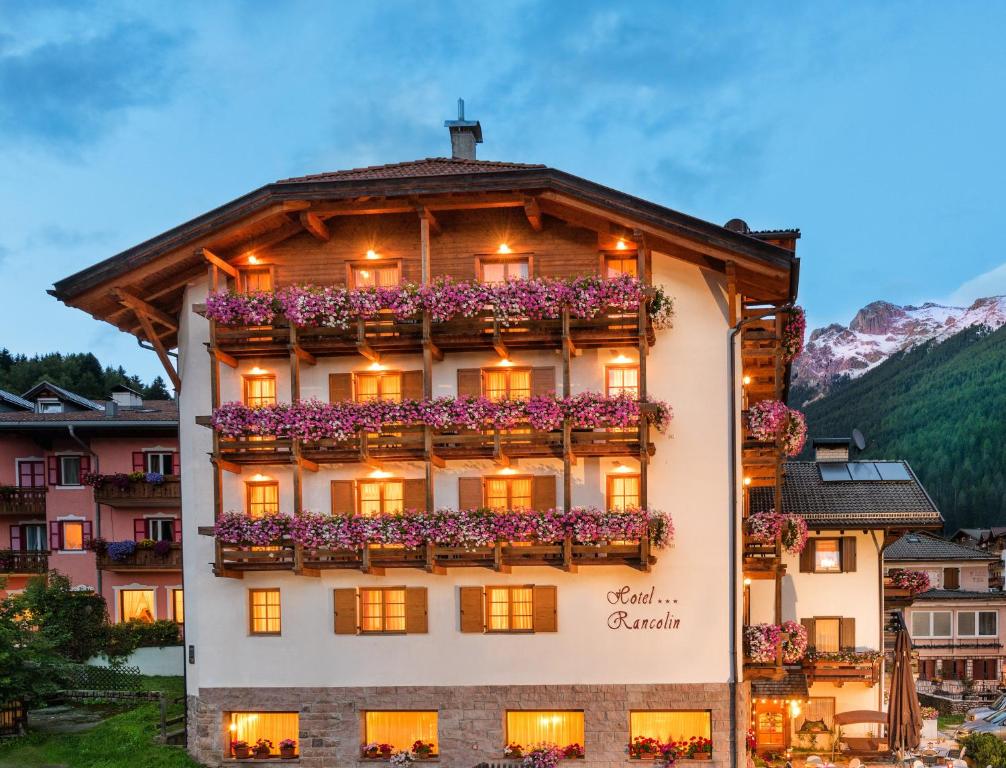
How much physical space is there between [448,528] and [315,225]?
323 inches

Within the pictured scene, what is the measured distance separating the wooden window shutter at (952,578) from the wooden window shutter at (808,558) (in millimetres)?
31719

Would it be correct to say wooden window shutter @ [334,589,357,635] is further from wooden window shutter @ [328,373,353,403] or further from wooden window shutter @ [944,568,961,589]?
wooden window shutter @ [944,568,961,589]

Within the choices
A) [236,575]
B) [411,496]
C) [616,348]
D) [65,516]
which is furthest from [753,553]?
[65,516]

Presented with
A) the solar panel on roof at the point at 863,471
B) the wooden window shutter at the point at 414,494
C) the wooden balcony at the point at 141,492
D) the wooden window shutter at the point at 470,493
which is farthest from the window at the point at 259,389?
the solar panel on roof at the point at 863,471

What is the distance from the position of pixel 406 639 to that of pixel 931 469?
95.2 m

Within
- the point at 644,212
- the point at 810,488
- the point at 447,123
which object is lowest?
the point at 810,488

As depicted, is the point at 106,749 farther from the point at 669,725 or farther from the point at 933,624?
the point at 933,624

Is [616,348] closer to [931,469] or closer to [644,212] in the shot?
[644,212]

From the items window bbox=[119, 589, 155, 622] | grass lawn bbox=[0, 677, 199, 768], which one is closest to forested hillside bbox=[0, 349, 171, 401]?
window bbox=[119, 589, 155, 622]

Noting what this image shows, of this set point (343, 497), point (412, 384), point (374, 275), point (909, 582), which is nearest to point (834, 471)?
point (909, 582)

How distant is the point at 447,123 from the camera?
2612 centimetres

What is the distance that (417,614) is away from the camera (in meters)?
21.7

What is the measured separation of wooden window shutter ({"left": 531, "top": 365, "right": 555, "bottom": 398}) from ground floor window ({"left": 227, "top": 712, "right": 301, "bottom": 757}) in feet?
33.2

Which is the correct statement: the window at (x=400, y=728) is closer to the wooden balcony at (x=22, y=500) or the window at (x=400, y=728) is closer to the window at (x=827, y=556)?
the window at (x=827, y=556)
